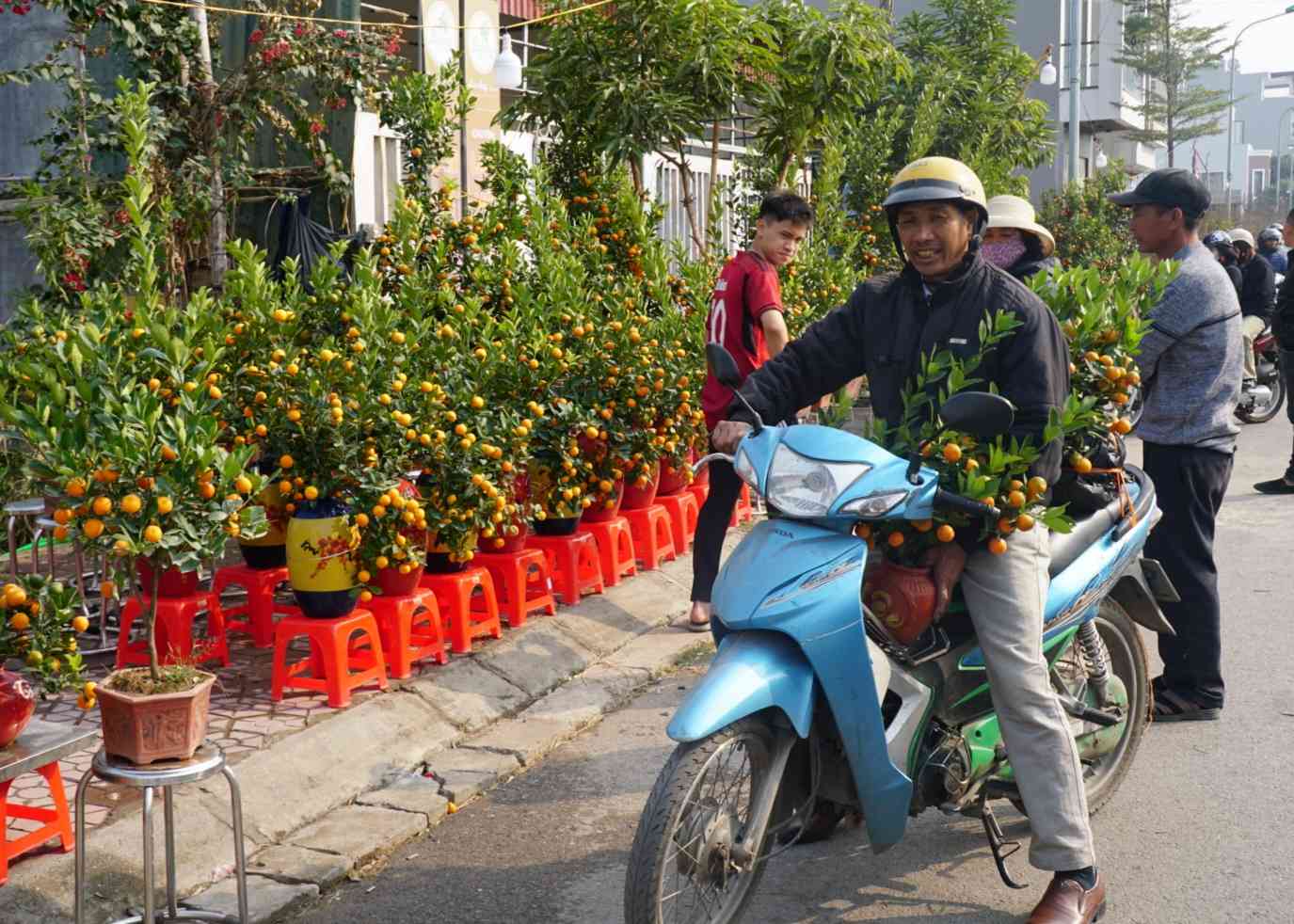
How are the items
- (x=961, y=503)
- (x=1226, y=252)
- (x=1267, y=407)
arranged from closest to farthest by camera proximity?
(x=961, y=503), (x=1267, y=407), (x=1226, y=252)

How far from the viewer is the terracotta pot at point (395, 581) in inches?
220

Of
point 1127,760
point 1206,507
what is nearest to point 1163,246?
point 1206,507

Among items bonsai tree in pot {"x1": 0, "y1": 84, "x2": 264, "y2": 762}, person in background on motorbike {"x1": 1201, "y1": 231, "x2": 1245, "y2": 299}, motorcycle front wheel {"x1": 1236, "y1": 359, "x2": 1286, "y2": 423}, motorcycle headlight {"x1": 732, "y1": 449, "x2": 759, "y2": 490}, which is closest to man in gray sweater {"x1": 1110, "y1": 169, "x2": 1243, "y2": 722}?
motorcycle headlight {"x1": 732, "y1": 449, "x2": 759, "y2": 490}

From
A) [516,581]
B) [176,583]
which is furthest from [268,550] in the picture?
[516,581]

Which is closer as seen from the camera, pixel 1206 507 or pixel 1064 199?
pixel 1206 507

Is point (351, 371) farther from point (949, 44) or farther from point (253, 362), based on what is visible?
point (949, 44)

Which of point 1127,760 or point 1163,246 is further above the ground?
point 1163,246

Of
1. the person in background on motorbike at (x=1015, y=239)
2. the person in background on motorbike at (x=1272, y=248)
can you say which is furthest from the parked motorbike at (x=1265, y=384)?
the person in background on motorbike at (x=1015, y=239)

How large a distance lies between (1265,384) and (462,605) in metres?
12.4

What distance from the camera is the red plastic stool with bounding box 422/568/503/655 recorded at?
5.95 m

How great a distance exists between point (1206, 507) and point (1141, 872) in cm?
184

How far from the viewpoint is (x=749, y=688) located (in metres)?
3.14

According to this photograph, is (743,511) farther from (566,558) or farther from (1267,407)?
(1267,407)

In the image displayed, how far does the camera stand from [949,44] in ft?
53.6
